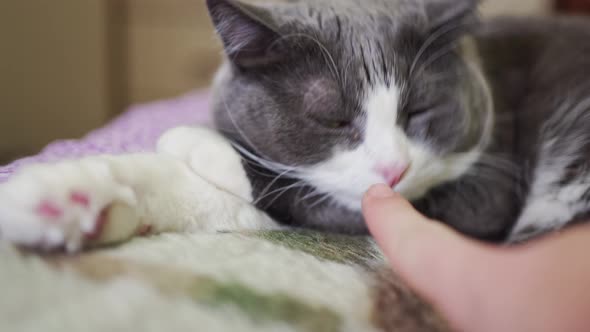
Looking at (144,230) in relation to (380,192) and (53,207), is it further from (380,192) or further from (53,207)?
(380,192)

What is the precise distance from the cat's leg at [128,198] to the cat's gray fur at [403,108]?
60mm

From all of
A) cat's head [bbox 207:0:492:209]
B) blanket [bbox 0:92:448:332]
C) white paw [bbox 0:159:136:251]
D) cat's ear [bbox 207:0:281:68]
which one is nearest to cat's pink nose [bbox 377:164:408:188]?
cat's head [bbox 207:0:492:209]

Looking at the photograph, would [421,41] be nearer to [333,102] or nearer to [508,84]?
[333,102]

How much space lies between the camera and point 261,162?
89 cm

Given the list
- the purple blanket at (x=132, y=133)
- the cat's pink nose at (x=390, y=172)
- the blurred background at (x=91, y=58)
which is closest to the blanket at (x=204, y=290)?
the cat's pink nose at (x=390, y=172)

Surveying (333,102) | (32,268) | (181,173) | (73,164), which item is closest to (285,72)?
(333,102)

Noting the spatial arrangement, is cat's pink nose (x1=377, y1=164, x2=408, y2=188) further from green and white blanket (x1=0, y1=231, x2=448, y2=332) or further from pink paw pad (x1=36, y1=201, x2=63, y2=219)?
pink paw pad (x1=36, y1=201, x2=63, y2=219)

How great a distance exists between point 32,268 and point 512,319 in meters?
0.47

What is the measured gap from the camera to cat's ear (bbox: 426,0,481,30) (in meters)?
0.91

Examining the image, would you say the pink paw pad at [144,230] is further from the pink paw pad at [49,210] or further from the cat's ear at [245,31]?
the cat's ear at [245,31]

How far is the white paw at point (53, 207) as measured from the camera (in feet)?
1.78

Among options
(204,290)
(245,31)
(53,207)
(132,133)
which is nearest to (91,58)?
(132,133)

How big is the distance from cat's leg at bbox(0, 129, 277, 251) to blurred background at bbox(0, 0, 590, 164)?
3.57ft

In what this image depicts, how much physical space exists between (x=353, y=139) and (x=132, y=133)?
61 centimetres
